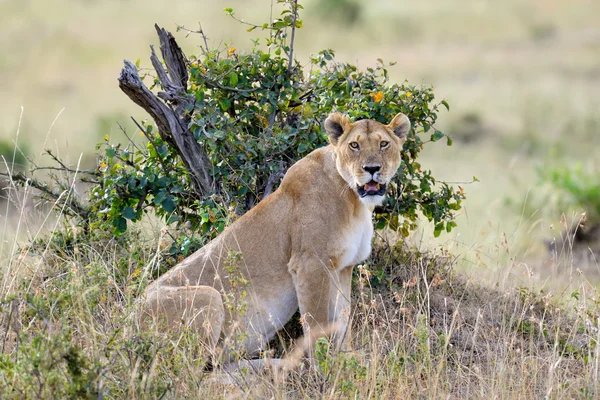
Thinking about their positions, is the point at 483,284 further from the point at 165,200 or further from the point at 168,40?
the point at 168,40

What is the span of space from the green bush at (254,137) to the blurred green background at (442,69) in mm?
5524

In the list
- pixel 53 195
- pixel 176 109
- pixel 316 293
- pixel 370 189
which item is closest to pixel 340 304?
pixel 316 293

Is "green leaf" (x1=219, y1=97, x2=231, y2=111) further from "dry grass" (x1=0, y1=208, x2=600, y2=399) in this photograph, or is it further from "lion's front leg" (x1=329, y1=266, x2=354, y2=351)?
"lion's front leg" (x1=329, y1=266, x2=354, y2=351)

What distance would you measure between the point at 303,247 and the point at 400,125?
123 cm

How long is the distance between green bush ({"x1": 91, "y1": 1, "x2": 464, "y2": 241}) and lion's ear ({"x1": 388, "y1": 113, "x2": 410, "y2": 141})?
588 millimetres

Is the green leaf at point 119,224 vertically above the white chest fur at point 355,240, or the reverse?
the green leaf at point 119,224

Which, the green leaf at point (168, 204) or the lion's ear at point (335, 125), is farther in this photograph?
the green leaf at point (168, 204)

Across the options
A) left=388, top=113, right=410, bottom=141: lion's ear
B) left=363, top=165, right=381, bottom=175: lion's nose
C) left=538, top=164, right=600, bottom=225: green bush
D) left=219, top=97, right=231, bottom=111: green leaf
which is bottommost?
left=538, top=164, right=600, bottom=225: green bush

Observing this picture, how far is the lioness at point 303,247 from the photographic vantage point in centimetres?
630

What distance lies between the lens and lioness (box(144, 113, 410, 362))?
20.7ft

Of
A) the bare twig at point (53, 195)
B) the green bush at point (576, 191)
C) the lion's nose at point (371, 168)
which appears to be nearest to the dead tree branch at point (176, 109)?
the bare twig at point (53, 195)

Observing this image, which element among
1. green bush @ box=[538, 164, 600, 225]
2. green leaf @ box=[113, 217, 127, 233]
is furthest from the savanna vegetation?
green bush @ box=[538, 164, 600, 225]

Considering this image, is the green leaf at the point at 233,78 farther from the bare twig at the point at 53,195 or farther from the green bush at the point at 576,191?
the green bush at the point at 576,191

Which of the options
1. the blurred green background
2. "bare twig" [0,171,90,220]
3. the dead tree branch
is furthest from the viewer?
the blurred green background
